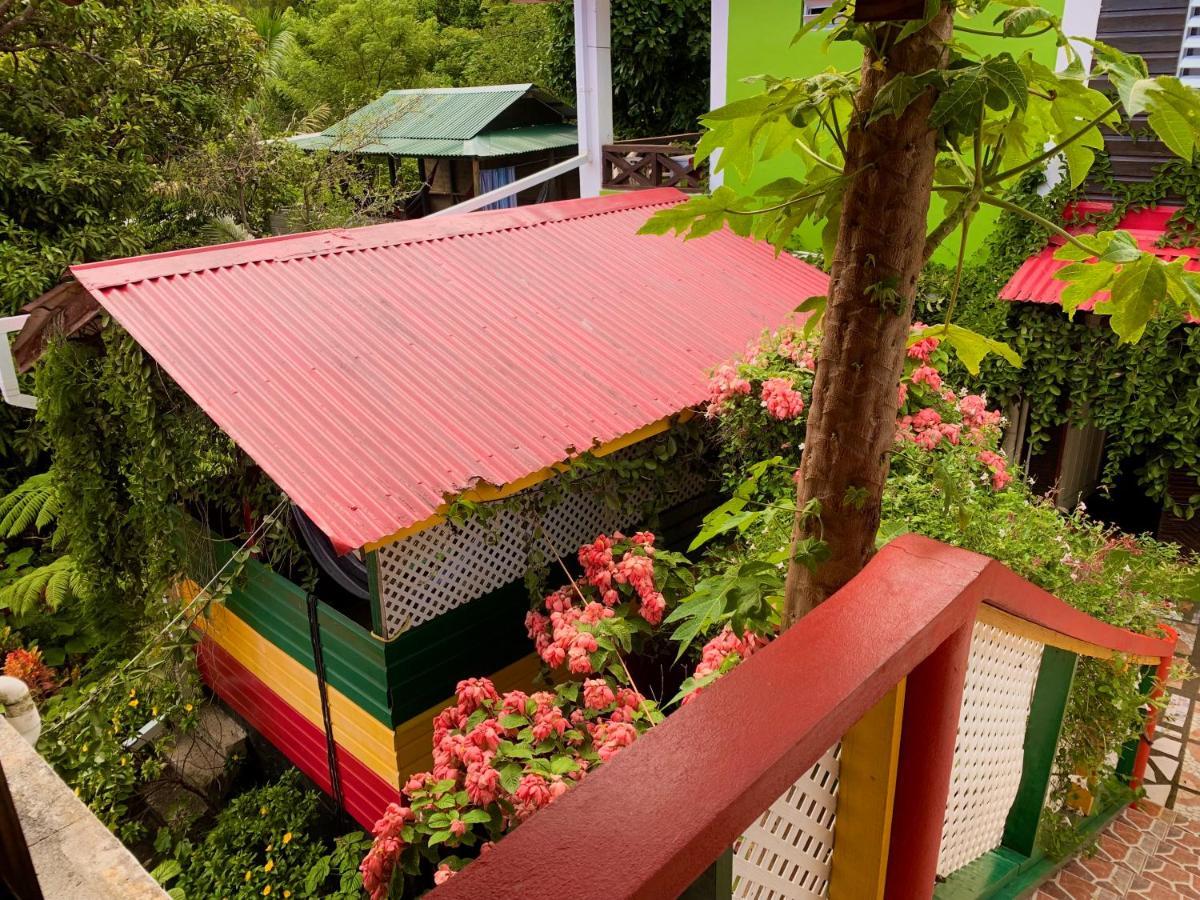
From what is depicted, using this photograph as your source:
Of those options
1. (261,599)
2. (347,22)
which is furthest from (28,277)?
(347,22)

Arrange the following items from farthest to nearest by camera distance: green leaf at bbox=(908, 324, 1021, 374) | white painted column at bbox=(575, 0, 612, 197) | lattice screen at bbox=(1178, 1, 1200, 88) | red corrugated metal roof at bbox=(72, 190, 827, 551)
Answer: white painted column at bbox=(575, 0, 612, 197), lattice screen at bbox=(1178, 1, 1200, 88), red corrugated metal roof at bbox=(72, 190, 827, 551), green leaf at bbox=(908, 324, 1021, 374)

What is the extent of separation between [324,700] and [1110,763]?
4.98 m

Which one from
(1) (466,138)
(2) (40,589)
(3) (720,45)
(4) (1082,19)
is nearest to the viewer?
(4) (1082,19)

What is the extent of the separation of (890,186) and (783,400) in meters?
3.80

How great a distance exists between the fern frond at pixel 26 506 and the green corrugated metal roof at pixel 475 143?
9.25 meters

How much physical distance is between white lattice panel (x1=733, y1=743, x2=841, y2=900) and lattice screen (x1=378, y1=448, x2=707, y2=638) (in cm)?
380

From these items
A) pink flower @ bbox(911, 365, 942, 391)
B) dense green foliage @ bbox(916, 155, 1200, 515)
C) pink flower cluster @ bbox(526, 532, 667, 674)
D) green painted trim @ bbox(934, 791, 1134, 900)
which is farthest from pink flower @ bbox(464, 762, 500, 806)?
dense green foliage @ bbox(916, 155, 1200, 515)

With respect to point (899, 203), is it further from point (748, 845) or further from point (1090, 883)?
point (1090, 883)

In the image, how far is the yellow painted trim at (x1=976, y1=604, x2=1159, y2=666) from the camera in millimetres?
1645

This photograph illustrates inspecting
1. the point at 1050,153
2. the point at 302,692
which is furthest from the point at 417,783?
the point at 1050,153

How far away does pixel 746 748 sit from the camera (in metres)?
0.97

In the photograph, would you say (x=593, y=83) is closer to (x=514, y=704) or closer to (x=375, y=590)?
(x=375, y=590)

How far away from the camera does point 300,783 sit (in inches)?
283

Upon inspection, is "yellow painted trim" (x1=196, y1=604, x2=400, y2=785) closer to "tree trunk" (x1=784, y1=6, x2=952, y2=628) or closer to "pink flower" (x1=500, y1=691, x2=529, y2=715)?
"pink flower" (x1=500, y1=691, x2=529, y2=715)
